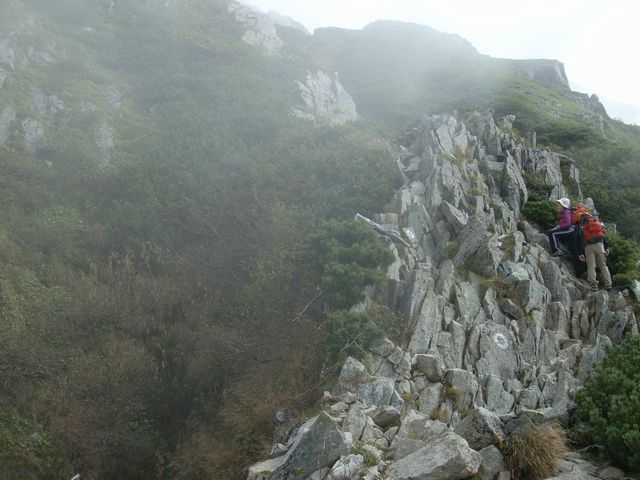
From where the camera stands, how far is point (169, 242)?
43.8 ft

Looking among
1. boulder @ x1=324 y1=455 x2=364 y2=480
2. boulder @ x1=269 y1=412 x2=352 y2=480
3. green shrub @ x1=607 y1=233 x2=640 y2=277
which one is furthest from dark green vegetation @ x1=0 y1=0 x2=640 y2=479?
green shrub @ x1=607 y1=233 x2=640 y2=277

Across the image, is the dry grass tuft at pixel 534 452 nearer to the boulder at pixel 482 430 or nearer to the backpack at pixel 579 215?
the boulder at pixel 482 430

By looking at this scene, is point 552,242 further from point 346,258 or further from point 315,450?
point 315,450

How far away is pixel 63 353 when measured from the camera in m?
10.1

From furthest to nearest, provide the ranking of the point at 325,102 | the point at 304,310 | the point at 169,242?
the point at 325,102
the point at 169,242
the point at 304,310

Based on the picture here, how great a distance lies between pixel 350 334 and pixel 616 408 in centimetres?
436

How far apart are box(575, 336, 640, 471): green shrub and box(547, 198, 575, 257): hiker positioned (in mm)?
7025

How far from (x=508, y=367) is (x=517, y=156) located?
10675 mm

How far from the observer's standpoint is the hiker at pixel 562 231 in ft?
43.9

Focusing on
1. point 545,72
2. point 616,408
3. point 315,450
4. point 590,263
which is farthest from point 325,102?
point 545,72

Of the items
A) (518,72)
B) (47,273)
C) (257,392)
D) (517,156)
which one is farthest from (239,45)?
(518,72)

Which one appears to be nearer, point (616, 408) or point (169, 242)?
point (616, 408)

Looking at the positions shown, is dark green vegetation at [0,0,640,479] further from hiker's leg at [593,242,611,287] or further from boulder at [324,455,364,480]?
hiker's leg at [593,242,611,287]

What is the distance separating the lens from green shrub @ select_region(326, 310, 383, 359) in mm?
8570
